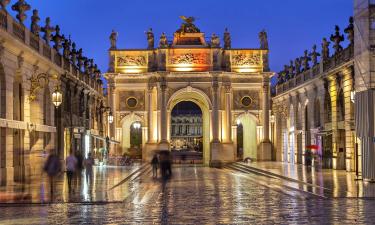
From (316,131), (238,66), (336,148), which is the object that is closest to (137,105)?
(238,66)

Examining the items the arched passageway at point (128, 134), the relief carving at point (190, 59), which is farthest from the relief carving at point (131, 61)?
the arched passageway at point (128, 134)

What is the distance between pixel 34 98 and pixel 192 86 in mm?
32579

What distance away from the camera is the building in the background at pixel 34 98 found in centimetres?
2814

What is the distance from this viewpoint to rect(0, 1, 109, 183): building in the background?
2814 cm

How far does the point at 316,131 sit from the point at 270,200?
2830 centimetres

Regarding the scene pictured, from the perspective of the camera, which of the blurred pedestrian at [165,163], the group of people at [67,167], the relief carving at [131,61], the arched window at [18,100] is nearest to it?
the group of people at [67,167]

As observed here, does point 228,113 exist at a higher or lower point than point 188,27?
lower

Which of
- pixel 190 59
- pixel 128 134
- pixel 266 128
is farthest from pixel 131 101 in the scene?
pixel 266 128

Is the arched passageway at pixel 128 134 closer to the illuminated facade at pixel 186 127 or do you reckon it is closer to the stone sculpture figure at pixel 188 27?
the stone sculpture figure at pixel 188 27

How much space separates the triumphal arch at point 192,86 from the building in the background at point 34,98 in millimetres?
14094

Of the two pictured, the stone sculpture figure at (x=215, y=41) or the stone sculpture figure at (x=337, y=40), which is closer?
the stone sculpture figure at (x=337, y=40)

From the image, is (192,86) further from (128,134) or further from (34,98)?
(34,98)

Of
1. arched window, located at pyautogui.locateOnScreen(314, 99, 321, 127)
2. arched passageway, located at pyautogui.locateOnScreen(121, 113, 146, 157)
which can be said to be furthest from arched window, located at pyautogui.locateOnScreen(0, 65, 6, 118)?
arched passageway, located at pyautogui.locateOnScreen(121, 113, 146, 157)

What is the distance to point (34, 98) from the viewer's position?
3198 centimetres
